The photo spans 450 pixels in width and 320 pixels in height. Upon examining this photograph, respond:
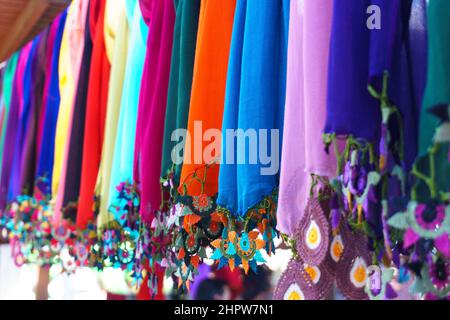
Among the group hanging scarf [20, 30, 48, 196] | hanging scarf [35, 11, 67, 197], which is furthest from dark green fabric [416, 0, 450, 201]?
hanging scarf [20, 30, 48, 196]

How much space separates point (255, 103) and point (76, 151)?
87 centimetres

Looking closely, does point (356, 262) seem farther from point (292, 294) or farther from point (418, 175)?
point (418, 175)

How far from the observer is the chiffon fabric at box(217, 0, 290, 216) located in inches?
37.9

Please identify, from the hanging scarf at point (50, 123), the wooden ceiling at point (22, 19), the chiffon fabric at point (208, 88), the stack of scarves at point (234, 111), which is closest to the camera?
the stack of scarves at point (234, 111)

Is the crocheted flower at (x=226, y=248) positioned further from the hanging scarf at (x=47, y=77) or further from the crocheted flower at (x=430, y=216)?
the hanging scarf at (x=47, y=77)

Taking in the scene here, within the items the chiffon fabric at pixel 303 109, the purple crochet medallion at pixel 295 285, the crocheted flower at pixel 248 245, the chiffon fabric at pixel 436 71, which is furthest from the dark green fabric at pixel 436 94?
the crocheted flower at pixel 248 245

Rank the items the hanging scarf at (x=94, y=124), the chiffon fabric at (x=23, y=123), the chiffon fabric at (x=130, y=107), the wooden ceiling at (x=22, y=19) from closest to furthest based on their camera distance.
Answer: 1. the chiffon fabric at (x=130, y=107)
2. the hanging scarf at (x=94, y=124)
3. the chiffon fabric at (x=23, y=123)
4. the wooden ceiling at (x=22, y=19)

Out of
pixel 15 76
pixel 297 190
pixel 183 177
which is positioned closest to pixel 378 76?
pixel 297 190

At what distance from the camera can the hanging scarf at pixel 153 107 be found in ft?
4.09

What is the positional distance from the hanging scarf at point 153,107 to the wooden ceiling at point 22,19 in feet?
3.78

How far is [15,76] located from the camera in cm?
232

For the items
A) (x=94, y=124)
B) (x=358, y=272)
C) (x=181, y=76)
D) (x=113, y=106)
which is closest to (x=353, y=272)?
(x=358, y=272)

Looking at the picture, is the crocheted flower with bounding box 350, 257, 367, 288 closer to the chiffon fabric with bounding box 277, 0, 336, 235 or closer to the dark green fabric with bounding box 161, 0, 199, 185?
the chiffon fabric with bounding box 277, 0, 336, 235
